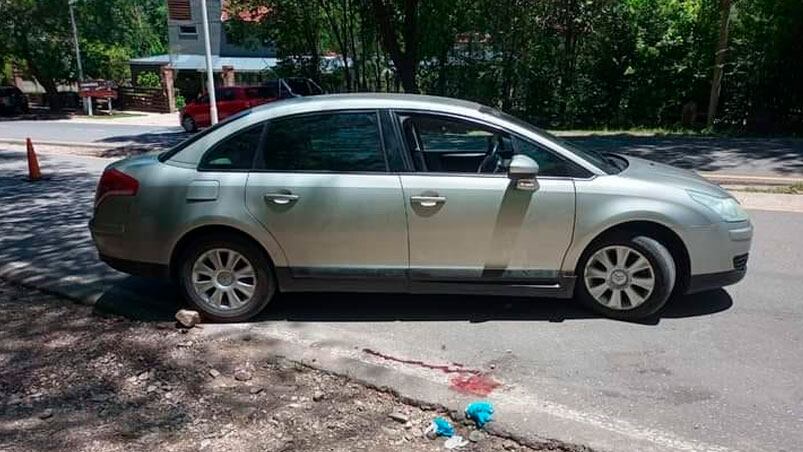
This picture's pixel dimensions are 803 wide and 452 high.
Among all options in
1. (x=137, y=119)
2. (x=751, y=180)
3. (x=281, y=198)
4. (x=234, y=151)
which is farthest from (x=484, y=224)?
(x=137, y=119)

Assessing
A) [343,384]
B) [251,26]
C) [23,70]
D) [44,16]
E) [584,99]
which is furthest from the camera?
[23,70]

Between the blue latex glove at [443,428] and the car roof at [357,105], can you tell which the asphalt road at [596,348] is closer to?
the blue latex glove at [443,428]

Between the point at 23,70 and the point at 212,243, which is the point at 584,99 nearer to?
the point at 212,243

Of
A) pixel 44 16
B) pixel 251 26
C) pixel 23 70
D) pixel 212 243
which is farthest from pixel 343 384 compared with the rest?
pixel 23 70

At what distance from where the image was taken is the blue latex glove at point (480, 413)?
331cm

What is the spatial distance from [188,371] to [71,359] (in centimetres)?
84

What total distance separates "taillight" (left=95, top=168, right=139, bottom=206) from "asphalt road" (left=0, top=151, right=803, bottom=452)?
3.03 feet

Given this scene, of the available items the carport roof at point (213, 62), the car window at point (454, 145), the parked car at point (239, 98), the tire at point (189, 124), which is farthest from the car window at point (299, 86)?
the car window at point (454, 145)

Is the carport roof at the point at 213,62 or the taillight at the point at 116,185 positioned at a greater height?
the carport roof at the point at 213,62

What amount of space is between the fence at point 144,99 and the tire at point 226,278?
36246 millimetres

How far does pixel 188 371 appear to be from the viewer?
3977 millimetres

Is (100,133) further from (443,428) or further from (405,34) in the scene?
(443,428)

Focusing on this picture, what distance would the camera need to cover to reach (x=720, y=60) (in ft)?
62.3

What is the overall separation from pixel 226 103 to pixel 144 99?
53.8 ft
